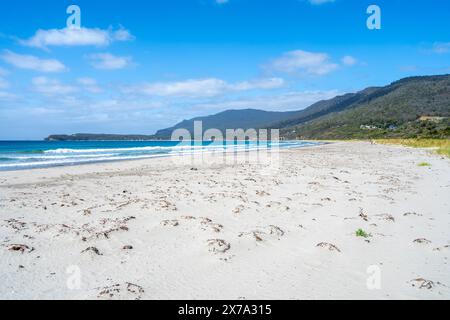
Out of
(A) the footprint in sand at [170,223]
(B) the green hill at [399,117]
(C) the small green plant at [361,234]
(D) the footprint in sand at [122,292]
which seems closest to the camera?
(D) the footprint in sand at [122,292]

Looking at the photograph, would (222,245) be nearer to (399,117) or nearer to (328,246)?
(328,246)

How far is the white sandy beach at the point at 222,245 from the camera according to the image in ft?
13.6

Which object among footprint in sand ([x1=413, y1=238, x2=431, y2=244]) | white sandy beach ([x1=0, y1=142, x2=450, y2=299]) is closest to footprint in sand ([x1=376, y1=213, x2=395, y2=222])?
white sandy beach ([x1=0, y1=142, x2=450, y2=299])

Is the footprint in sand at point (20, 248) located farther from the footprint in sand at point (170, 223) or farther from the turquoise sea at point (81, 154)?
the turquoise sea at point (81, 154)

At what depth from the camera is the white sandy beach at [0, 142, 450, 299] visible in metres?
4.13

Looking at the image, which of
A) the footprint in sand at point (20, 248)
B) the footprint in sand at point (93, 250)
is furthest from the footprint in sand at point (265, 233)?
the footprint in sand at point (20, 248)

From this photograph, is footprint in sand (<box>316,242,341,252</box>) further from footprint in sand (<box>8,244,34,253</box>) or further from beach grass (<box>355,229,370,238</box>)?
footprint in sand (<box>8,244,34,253</box>)

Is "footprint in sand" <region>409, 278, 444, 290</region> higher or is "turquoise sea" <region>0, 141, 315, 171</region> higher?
"turquoise sea" <region>0, 141, 315, 171</region>

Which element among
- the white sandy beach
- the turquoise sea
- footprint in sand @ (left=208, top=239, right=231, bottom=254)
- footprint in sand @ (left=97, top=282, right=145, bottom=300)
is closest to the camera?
footprint in sand @ (left=97, top=282, right=145, bottom=300)

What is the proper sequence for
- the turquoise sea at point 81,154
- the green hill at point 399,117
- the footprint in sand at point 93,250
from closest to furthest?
the footprint in sand at point 93,250 → the turquoise sea at point 81,154 → the green hill at point 399,117

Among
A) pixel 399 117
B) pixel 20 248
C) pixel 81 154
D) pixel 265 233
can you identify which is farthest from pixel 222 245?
pixel 399 117
